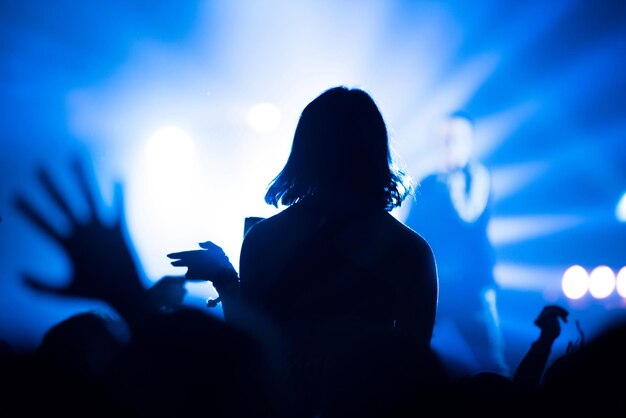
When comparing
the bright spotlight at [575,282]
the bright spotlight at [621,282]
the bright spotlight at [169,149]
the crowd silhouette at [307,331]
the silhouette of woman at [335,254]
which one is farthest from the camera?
the bright spotlight at [575,282]

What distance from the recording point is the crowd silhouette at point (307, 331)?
55 cm

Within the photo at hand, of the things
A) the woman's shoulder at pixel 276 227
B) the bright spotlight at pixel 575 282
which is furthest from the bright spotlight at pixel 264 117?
the bright spotlight at pixel 575 282

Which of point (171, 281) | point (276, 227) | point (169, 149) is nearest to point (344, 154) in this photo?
point (276, 227)

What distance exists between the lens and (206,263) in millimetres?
1241

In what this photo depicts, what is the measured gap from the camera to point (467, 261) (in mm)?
2562

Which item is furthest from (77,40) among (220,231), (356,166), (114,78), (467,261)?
(467,261)

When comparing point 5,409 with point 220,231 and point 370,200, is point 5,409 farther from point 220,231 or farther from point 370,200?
point 220,231

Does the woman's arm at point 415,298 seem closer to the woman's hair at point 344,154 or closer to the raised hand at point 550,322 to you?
the woman's hair at point 344,154

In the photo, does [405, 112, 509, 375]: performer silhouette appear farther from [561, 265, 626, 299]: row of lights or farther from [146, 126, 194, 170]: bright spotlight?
[561, 265, 626, 299]: row of lights

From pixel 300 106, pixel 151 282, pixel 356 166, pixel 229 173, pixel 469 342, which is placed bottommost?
pixel 469 342

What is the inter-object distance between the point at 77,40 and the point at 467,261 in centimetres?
300

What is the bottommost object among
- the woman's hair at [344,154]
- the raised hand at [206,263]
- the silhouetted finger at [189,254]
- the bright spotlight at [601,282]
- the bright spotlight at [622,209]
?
the bright spotlight at [601,282]

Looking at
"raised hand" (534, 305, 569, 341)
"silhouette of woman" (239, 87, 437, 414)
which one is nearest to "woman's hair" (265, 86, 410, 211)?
"silhouette of woman" (239, 87, 437, 414)

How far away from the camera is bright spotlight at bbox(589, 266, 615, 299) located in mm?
4770
